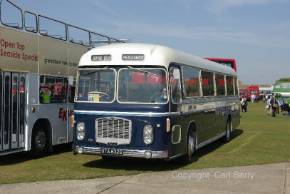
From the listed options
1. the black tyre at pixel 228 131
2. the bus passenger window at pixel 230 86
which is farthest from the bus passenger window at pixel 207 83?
the black tyre at pixel 228 131

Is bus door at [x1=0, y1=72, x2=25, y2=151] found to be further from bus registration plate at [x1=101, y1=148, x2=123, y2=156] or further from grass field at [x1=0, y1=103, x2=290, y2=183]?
bus registration plate at [x1=101, y1=148, x2=123, y2=156]

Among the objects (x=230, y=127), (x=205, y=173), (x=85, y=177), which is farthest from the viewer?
(x=230, y=127)

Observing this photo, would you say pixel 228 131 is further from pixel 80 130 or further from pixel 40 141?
pixel 80 130

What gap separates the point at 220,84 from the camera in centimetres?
1789

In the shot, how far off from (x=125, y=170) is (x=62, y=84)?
4.01 metres

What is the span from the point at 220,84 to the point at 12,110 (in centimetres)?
782

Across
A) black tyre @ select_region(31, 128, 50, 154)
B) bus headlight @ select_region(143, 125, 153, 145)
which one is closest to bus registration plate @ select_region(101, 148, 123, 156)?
bus headlight @ select_region(143, 125, 153, 145)

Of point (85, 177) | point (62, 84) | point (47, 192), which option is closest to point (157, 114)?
point (85, 177)

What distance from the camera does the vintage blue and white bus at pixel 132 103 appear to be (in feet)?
37.6

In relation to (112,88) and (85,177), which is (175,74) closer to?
(112,88)

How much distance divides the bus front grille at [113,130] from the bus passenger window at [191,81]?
2.12 m

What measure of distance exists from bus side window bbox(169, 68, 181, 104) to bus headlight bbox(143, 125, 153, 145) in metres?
0.88

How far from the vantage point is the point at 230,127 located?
20047mm

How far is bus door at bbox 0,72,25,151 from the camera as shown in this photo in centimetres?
1223
